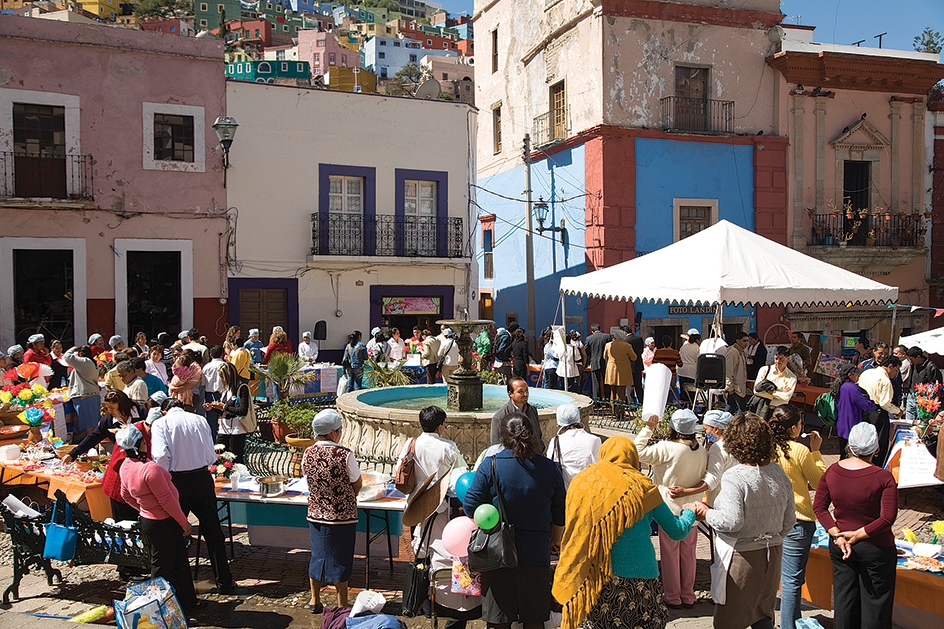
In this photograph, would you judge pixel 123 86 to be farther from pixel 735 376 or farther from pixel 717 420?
pixel 717 420

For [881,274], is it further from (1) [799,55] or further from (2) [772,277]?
(2) [772,277]

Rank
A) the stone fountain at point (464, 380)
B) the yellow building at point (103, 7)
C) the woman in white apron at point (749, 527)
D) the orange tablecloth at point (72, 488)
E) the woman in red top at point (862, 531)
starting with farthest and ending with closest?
the yellow building at point (103, 7)
the stone fountain at point (464, 380)
the orange tablecloth at point (72, 488)
the woman in red top at point (862, 531)
the woman in white apron at point (749, 527)

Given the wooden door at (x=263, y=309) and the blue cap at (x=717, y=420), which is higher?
the wooden door at (x=263, y=309)

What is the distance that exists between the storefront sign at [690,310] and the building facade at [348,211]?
5353 millimetres

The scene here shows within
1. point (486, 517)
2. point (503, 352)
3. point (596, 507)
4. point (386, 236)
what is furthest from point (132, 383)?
point (386, 236)

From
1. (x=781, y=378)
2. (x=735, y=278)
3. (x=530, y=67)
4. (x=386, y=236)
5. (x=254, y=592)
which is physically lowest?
(x=254, y=592)

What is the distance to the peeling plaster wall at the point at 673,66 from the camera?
1961 cm

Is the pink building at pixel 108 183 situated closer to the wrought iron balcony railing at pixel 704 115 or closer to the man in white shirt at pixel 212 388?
the man in white shirt at pixel 212 388

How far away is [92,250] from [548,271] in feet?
40.7

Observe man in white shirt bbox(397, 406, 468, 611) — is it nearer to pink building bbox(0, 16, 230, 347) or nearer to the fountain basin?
the fountain basin

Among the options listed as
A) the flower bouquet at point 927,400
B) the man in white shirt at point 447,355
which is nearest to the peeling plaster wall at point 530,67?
the man in white shirt at point 447,355

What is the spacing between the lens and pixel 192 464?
5664 millimetres

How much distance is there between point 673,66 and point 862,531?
17891 mm

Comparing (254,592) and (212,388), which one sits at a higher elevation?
(212,388)
